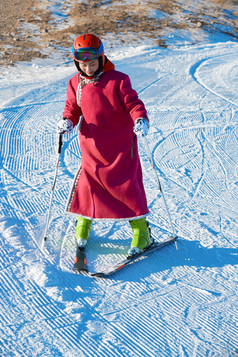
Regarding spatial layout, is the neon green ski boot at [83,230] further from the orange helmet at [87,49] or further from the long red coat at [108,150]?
the orange helmet at [87,49]

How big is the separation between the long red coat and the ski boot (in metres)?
0.10

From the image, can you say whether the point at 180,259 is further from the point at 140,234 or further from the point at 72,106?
the point at 72,106

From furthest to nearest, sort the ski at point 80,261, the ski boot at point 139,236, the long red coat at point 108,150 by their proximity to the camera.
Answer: the ski boot at point 139,236
the ski at point 80,261
the long red coat at point 108,150

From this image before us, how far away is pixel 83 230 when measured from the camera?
3410 millimetres

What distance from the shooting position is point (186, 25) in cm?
1088

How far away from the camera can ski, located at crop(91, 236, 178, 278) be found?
312 cm

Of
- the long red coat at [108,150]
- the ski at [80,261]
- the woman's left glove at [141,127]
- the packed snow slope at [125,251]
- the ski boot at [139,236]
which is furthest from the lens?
the ski boot at [139,236]

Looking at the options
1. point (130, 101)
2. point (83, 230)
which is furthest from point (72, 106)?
point (83, 230)

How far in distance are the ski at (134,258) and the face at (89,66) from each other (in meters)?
1.32

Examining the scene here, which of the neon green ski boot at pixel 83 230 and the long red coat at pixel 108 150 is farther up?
the long red coat at pixel 108 150

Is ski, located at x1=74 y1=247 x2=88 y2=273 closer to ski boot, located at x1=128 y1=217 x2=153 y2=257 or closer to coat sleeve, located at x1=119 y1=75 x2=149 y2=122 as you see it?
ski boot, located at x1=128 y1=217 x2=153 y2=257

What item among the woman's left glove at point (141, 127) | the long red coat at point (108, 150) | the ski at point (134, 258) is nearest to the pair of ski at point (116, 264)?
the ski at point (134, 258)

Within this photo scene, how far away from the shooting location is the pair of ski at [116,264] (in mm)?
3137

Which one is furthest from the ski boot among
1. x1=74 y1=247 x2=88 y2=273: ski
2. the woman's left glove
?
the woman's left glove
